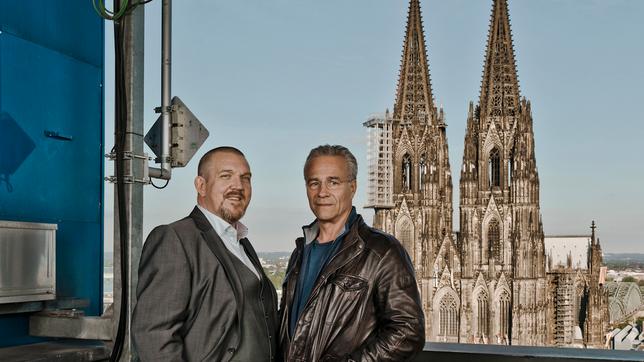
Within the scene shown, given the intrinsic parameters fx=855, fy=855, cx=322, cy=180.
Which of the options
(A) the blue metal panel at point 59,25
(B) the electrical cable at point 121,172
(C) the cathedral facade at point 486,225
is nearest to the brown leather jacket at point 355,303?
(B) the electrical cable at point 121,172

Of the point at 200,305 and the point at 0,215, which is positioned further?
the point at 0,215

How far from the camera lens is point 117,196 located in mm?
2500

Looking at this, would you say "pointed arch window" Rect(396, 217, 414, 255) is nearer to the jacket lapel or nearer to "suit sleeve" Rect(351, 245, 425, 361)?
"suit sleeve" Rect(351, 245, 425, 361)

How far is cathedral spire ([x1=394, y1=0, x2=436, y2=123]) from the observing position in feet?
168

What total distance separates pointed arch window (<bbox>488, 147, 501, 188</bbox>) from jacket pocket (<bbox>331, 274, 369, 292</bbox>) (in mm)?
47314

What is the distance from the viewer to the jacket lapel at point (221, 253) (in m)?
1.98

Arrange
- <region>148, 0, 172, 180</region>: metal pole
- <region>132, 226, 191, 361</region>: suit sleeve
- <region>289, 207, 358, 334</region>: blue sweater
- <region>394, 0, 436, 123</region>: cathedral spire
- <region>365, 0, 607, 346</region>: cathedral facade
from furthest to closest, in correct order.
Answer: <region>394, 0, 436, 123</region>: cathedral spire → <region>365, 0, 607, 346</region>: cathedral facade → <region>148, 0, 172, 180</region>: metal pole → <region>289, 207, 358, 334</region>: blue sweater → <region>132, 226, 191, 361</region>: suit sleeve

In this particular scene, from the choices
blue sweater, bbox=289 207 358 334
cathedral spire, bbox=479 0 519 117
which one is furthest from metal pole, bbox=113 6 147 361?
cathedral spire, bbox=479 0 519 117

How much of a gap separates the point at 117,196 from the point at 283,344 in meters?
0.72

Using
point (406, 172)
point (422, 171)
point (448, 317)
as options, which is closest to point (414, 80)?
point (406, 172)

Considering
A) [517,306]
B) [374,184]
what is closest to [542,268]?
[517,306]

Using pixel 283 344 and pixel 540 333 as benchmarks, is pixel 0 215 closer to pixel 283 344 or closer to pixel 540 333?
pixel 283 344

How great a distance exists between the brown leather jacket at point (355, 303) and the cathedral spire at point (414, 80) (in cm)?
4859

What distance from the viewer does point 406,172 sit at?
50.6m
